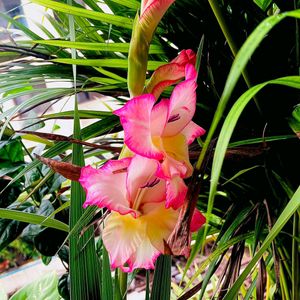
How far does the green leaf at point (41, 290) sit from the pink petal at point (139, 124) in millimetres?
496

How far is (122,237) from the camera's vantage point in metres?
0.26

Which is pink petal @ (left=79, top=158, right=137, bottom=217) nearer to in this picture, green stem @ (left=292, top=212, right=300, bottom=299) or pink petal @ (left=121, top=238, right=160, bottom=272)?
pink petal @ (left=121, top=238, right=160, bottom=272)

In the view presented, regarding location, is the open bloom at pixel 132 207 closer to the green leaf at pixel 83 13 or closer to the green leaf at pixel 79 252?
the green leaf at pixel 79 252

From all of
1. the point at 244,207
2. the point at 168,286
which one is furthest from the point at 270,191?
the point at 168,286

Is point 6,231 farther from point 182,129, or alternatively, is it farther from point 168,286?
point 182,129

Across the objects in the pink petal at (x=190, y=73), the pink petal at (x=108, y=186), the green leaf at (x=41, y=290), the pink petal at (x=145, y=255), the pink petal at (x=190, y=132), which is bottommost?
the green leaf at (x=41, y=290)

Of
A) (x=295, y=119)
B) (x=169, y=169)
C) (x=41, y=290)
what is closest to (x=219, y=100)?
(x=295, y=119)

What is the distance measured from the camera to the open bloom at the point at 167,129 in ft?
0.75

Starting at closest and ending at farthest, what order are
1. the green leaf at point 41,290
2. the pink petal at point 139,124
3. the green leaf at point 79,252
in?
the pink petal at point 139,124, the green leaf at point 79,252, the green leaf at point 41,290

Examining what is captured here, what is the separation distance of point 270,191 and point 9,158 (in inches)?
14.5

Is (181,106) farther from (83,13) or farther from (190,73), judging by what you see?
(83,13)

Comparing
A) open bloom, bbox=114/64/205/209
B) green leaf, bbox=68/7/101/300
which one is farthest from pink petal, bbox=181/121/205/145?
green leaf, bbox=68/7/101/300

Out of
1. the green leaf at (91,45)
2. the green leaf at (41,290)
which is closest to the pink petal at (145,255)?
the green leaf at (91,45)

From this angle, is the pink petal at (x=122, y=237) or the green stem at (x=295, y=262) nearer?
the pink petal at (x=122, y=237)
